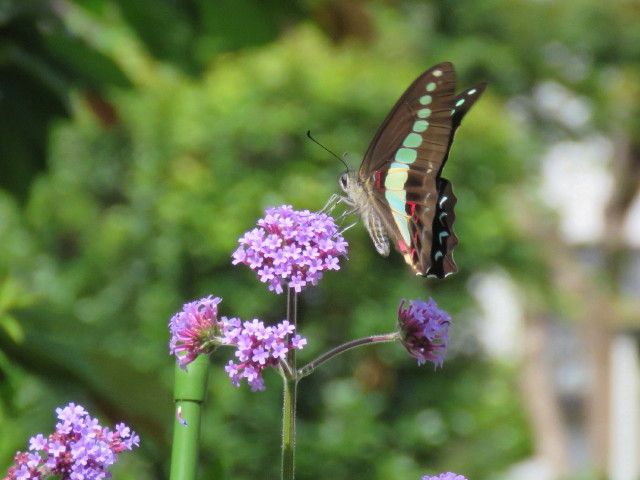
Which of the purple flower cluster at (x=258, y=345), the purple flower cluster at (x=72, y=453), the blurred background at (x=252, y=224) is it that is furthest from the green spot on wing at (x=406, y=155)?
the blurred background at (x=252, y=224)

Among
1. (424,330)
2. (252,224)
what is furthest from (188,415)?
(252,224)

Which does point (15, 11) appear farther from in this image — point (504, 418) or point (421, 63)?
point (421, 63)

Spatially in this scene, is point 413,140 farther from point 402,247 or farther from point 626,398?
point 626,398

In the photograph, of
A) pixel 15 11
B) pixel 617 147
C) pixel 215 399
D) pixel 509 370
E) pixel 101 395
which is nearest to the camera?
pixel 101 395

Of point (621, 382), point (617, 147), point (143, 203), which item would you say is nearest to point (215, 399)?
point (143, 203)

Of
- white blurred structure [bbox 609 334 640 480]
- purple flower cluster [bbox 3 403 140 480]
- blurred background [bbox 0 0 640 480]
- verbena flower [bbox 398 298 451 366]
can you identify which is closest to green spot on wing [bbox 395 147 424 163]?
verbena flower [bbox 398 298 451 366]

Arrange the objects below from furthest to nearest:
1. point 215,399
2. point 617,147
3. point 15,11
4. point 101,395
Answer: point 617,147 → point 215,399 → point 15,11 → point 101,395
